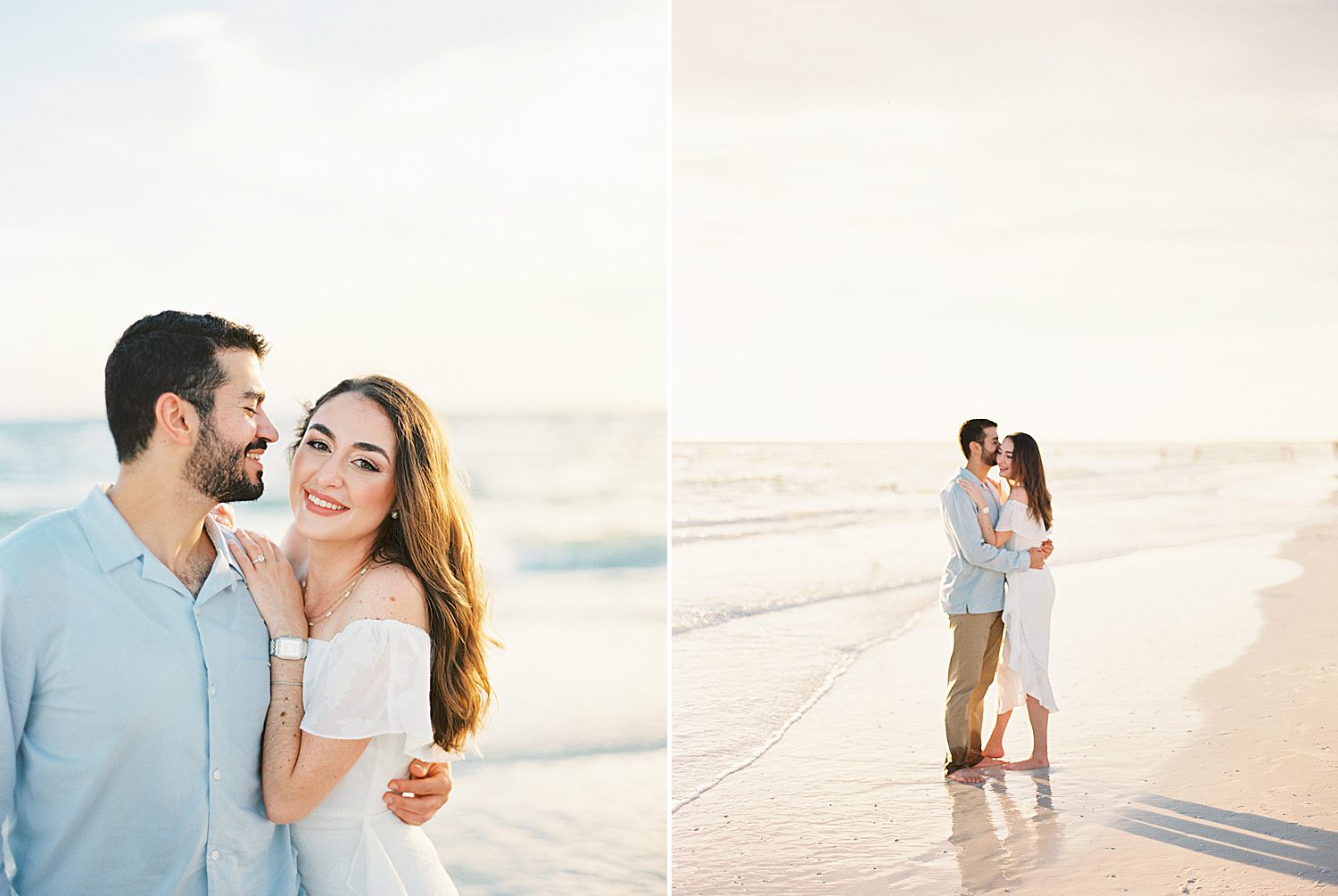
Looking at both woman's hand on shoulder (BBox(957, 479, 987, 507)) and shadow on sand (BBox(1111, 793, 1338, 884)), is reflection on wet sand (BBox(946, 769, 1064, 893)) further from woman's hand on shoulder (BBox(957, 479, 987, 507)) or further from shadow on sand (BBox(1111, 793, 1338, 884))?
woman's hand on shoulder (BBox(957, 479, 987, 507))

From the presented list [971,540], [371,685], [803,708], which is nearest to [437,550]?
[371,685]

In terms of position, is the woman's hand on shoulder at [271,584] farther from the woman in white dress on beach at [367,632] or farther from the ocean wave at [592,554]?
the ocean wave at [592,554]

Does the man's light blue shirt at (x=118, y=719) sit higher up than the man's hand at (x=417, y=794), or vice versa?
the man's light blue shirt at (x=118, y=719)

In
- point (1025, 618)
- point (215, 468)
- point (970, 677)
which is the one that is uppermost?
point (215, 468)

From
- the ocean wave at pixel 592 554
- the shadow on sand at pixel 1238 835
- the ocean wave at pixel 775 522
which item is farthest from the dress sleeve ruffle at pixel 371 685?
the ocean wave at pixel 775 522

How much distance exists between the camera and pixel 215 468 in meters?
1.63

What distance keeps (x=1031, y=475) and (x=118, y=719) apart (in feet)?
8.84

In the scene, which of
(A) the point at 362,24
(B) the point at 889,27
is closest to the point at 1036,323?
(B) the point at 889,27

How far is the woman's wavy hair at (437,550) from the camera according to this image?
5.74 feet

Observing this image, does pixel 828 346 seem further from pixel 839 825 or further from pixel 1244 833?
pixel 1244 833

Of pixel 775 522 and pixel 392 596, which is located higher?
pixel 392 596

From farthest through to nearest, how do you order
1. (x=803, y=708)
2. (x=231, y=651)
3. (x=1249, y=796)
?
(x=803, y=708) < (x=1249, y=796) < (x=231, y=651)

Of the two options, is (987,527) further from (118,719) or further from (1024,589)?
(118,719)

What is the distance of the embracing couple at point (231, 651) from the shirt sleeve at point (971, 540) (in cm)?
200
